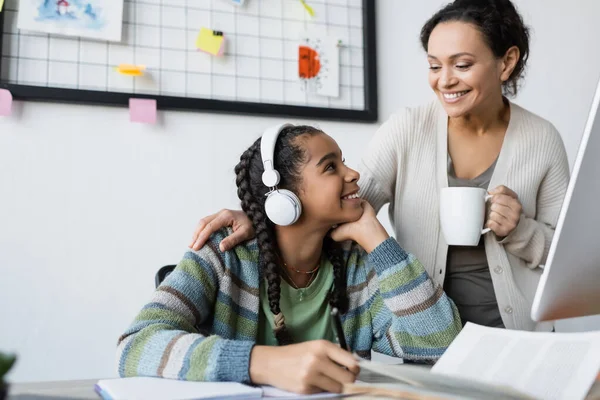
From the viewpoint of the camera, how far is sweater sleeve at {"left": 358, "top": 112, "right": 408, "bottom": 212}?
54.4 inches

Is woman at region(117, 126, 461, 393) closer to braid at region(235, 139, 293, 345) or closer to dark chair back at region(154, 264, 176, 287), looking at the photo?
braid at region(235, 139, 293, 345)

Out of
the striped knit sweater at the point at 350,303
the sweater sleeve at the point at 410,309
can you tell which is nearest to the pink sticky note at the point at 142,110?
the striped knit sweater at the point at 350,303

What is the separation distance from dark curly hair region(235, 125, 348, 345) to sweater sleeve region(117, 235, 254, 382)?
96 mm

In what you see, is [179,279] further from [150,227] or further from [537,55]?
[537,55]

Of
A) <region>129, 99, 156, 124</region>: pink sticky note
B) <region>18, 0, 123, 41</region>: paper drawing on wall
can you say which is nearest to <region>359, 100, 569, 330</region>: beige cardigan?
<region>129, 99, 156, 124</region>: pink sticky note

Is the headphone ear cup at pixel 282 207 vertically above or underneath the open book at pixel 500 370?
above

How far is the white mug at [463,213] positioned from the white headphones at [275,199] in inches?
11.2

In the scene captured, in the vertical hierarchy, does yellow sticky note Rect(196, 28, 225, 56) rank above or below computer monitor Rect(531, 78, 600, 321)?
above

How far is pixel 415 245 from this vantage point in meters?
1.37

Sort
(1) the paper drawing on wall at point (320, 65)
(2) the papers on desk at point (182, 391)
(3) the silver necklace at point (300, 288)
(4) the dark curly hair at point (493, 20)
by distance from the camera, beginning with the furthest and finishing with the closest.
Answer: (1) the paper drawing on wall at point (320, 65) < (4) the dark curly hair at point (493, 20) < (3) the silver necklace at point (300, 288) < (2) the papers on desk at point (182, 391)

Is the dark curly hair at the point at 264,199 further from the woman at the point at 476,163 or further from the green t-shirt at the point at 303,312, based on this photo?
the woman at the point at 476,163

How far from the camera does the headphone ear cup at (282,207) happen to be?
1.15 m

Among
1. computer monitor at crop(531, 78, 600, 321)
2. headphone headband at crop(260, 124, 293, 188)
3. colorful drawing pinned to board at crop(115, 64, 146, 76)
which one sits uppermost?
colorful drawing pinned to board at crop(115, 64, 146, 76)

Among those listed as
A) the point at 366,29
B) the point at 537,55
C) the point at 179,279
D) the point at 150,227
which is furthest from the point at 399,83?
the point at 179,279
